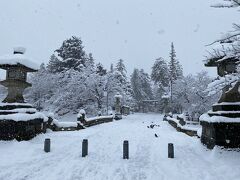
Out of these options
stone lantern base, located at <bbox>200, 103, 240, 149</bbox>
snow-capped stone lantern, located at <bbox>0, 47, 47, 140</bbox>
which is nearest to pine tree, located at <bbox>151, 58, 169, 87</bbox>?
snow-capped stone lantern, located at <bbox>0, 47, 47, 140</bbox>

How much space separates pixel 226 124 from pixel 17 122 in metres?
10.9

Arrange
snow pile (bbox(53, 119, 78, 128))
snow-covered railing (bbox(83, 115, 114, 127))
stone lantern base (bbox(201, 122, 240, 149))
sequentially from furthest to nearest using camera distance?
1. snow-covered railing (bbox(83, 115, 114, 127))
2. snow pile (bbox(53, 119, 78, 128))
3. stone lantern base (bbox(201, 122, 240, 149))

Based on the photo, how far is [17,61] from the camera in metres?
16.2

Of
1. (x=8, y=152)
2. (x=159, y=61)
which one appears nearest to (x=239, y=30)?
(x=8, y=152)

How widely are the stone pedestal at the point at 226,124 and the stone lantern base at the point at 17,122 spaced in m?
9.95

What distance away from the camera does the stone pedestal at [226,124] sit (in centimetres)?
1150

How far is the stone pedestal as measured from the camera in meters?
11.5

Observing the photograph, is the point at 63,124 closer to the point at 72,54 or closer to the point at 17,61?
the point at 17,61

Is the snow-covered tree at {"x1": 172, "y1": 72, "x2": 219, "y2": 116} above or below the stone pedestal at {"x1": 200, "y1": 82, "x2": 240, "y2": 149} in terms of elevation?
above

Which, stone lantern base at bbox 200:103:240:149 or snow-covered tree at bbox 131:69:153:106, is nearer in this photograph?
stone lantern base at bbox 200:103:240:149

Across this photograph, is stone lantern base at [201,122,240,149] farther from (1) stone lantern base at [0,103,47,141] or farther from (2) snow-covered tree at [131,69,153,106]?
(2) snow-covered tree at [131,69,153,106]

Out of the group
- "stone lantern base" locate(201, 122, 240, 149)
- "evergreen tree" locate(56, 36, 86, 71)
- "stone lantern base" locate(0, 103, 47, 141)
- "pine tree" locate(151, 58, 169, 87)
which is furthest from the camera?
"pine tree" locate(151, 58, 169, 87)

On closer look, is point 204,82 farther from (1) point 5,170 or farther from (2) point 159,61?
(1) point 5,170

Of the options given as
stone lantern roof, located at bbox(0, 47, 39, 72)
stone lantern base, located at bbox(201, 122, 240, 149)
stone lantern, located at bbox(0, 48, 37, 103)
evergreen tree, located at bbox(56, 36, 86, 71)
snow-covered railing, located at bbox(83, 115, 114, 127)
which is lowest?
snow-covered railing, located at bbox(83, 115, 114, 127)
